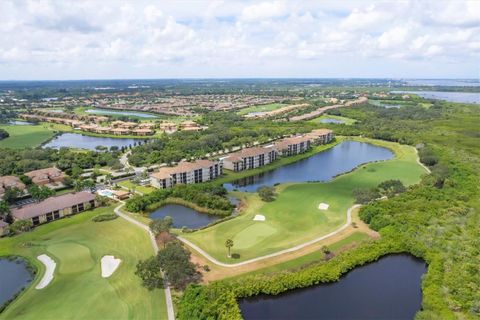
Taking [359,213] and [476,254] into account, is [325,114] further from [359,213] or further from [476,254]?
[476,254]

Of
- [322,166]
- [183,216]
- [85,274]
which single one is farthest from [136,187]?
[322,166]

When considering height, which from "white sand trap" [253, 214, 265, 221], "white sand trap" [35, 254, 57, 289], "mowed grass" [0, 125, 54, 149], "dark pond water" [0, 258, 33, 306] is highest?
"mowed grass" [0, 125, 54, 149]

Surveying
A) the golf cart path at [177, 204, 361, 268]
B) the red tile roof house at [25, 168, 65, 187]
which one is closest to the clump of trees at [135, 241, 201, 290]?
the golf cart path at [177, 204, 361, 268]

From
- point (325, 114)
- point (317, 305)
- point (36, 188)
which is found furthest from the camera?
point (325, 114)

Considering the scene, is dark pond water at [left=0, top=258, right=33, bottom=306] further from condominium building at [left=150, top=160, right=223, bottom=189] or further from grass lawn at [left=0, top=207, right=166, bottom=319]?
condominium building at [left=150, top=160, right=223, bottom=189]

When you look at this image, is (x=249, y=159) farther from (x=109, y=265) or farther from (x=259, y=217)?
(x=109, y=265)

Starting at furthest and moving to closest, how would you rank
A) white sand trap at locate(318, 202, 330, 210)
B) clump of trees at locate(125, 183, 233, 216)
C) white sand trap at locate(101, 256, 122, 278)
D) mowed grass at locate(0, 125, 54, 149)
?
mowed grass at locate(0, 125, 54, 149), white sand trap at locate(318, 202, 330, 210), clump of trees at locate(125, 183, 233, 216), white sand trap at locate(101, 256, 122, 278)

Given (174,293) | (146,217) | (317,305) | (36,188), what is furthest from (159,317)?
(36,188)
